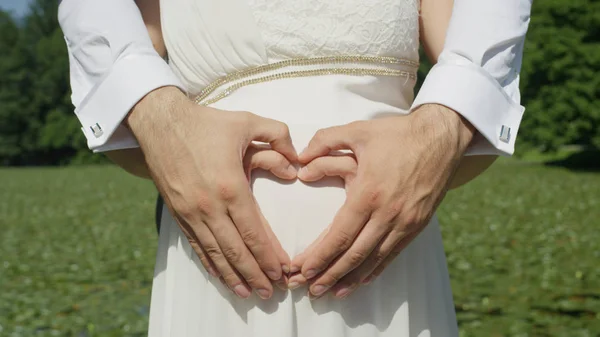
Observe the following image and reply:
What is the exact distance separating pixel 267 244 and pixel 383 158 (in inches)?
8.7

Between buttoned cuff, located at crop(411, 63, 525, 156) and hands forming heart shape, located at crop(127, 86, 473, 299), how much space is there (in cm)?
2

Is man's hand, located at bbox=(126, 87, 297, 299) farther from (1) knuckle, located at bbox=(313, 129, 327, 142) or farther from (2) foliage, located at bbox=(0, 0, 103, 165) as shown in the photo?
(2) foliage, located at bbox=(0, 0, 103, 165)

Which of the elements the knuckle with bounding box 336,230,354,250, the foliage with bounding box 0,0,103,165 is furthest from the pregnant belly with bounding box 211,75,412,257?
the foliage with bounding box 0,0,103,165

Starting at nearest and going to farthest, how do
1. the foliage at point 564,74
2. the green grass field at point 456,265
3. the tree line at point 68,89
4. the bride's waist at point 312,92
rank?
the bride's waist at point 312,92 → the green grass field at point 456,265 → the foliage at point 564,74 → the tree line at point 68,89

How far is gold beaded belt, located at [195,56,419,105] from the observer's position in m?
1.26

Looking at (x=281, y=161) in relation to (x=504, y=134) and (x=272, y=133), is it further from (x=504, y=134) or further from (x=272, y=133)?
(x=504, y=134)

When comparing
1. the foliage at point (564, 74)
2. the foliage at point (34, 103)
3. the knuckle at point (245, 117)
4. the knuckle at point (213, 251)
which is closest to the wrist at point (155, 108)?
the knuckle at point (245, 117)

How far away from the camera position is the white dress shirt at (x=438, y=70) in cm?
117

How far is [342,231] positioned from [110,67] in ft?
1.68

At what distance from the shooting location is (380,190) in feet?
3.40

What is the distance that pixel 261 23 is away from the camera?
4.12 ft

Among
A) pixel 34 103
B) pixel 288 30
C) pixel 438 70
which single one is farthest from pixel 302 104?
pixel 34 103

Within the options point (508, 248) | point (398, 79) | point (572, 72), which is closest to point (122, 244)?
point (508, 248)

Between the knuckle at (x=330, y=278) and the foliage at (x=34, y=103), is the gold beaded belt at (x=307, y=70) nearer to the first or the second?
the knuckle at (x=330, y=278)
